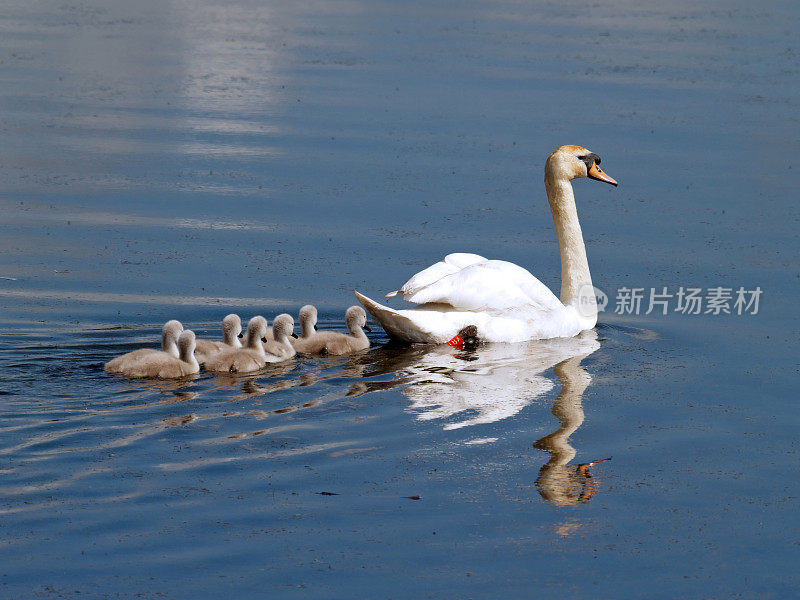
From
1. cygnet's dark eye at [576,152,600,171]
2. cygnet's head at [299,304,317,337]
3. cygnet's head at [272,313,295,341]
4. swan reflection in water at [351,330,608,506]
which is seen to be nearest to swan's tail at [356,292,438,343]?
swan reflection in water at [351,330,608,506]

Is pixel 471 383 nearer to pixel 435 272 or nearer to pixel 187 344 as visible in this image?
pixel 435 272

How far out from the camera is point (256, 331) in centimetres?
888

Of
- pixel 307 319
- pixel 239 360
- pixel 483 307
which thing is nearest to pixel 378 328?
pixel 483 307

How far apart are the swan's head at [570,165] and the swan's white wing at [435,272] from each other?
4.30 feet

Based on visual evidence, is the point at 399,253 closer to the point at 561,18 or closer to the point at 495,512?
the point at 495,512

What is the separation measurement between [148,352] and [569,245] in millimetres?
3945

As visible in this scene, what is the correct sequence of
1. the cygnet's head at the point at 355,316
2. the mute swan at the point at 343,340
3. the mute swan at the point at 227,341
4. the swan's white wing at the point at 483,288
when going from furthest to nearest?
the swan's white wing at the point at 483,288 < the cygnet's head at the point at 355,316 < the mute swan at the point at 343,340 < the mute swan at the point at 227,341

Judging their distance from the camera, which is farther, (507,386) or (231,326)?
(231,326)

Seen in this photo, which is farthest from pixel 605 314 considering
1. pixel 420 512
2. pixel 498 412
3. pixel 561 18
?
pixel 561 18

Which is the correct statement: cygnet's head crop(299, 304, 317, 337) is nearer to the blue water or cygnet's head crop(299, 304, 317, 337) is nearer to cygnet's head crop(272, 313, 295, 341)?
cygnet's head crop(272, 313, 295, 341)

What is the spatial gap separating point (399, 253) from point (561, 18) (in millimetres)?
13909

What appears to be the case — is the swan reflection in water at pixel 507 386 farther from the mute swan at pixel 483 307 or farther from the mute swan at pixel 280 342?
the mute swan at pixel 280 342

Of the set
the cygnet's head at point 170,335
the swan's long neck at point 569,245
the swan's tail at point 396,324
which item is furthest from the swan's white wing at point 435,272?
the cygnet's head at point 170,335

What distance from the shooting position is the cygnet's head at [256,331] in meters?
8.80
